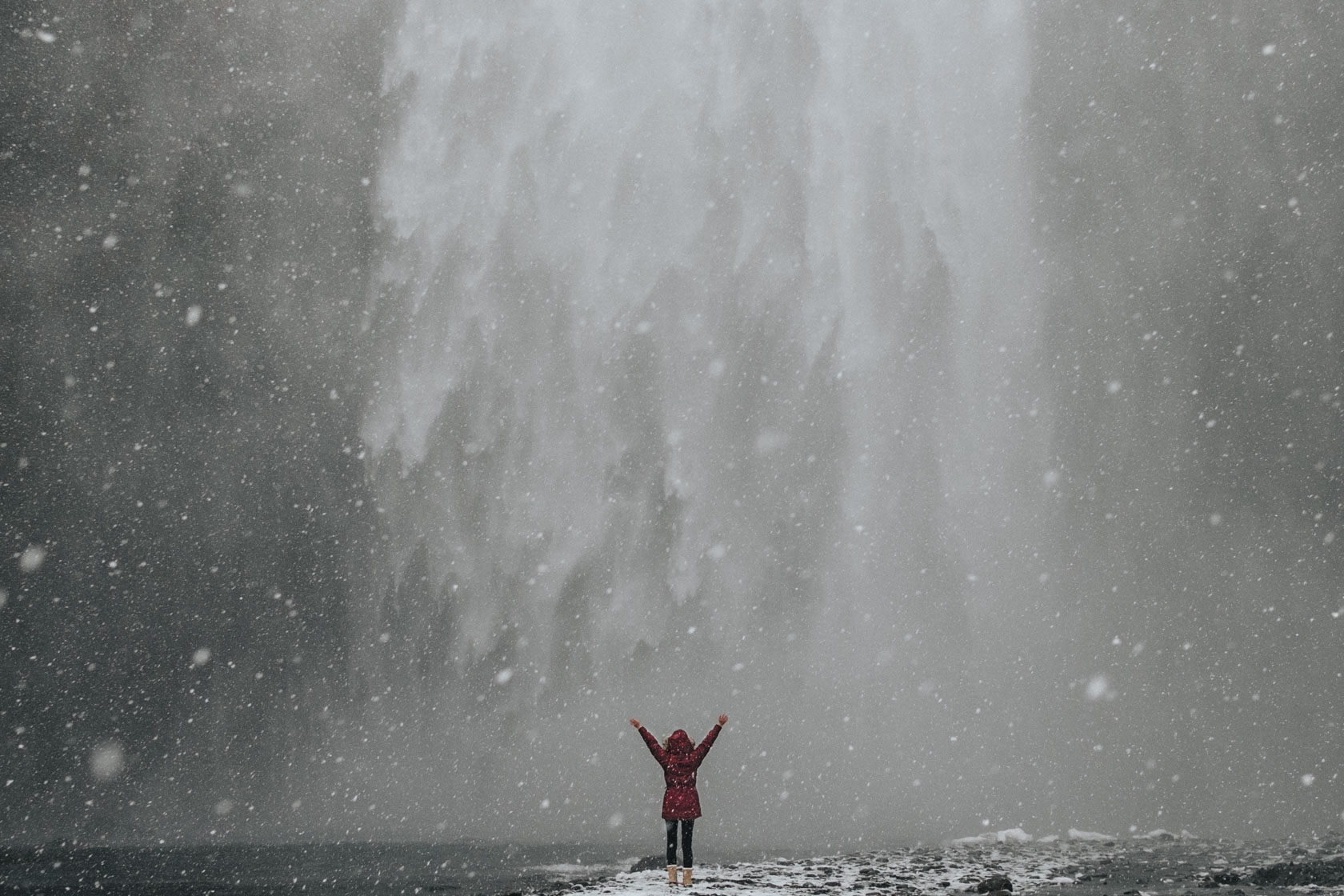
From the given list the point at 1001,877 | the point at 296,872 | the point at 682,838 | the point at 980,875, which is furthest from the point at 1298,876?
the point at 296,872

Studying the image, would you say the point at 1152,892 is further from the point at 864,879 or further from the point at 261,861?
the point at 261,861

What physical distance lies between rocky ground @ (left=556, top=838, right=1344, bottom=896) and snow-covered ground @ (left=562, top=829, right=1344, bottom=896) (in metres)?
0.03

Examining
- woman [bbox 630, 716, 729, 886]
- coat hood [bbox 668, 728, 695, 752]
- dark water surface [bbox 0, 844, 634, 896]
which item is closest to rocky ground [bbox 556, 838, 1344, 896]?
woman [bbox 630, 716, 729, 886]

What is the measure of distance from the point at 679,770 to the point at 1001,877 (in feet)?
28.9

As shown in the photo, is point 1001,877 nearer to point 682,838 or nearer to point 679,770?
point 682,838

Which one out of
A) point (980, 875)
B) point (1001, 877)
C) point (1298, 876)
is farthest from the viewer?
point (980, 875)

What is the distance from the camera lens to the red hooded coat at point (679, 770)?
12398 mm

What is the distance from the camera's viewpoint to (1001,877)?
55.1 ft

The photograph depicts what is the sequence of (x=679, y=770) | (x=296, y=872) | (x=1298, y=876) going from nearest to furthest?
(x=679, y=770)
(x=1298, y=876)
(x=296, y=872)

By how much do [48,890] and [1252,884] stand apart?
60.5 m

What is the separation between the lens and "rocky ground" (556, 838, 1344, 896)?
14.1m

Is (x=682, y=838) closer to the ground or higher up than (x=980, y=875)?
higher up

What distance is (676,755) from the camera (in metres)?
12.5

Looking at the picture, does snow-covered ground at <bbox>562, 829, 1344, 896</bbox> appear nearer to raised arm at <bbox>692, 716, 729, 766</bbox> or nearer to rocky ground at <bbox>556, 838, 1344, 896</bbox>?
rocky ground at <bbox>556, 838, 1344, 896</bbox>
